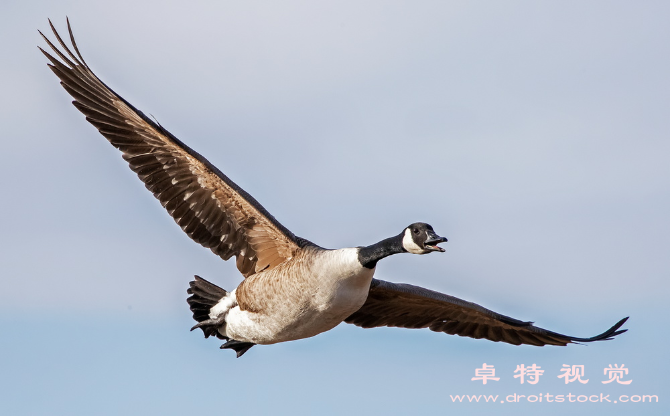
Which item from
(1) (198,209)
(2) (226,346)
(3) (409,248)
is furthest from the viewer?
(2) (226,346)

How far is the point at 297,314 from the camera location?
14.4 meters

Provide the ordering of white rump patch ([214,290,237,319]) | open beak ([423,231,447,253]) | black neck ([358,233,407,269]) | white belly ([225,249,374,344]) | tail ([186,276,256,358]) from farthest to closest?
tail ([186,276,256,358]) < white rump patch ([214,290,237,319]) < white belly ([225,249,374,344]) < black neck ([358,233,407,269]) < open beak ([423,231,447,253])

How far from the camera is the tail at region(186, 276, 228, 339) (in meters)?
16.2

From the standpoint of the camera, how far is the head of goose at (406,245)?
13203 mm

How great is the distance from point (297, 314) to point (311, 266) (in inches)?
30.3

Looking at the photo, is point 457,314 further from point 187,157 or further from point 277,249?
point 187,157

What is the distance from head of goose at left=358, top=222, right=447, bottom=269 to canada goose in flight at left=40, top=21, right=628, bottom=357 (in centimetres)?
2

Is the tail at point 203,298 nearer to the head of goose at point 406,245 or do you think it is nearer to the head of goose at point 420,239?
the head of goose at point 406,245

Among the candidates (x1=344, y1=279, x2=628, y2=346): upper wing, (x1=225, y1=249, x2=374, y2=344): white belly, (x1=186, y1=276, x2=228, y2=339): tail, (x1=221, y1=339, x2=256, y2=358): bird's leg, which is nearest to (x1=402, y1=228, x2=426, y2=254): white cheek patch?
(x1=225, y1=249, x2=374, y2=344): white belly

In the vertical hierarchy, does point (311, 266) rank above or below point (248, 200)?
below

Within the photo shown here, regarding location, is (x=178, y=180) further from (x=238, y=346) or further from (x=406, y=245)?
(x=406, y=245)

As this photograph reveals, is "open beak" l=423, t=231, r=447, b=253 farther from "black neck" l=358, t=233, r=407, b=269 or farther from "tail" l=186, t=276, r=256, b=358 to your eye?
"tail" l=186, t=276, r=256, b=358

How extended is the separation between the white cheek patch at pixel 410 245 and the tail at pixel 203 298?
12.7 ft

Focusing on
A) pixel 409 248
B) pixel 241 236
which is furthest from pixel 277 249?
pixel 409 248
